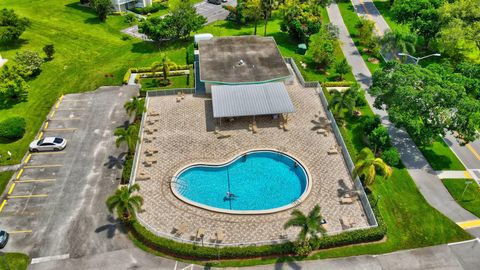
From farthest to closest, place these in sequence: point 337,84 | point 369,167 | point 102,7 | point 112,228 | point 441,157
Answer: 1. point 102,7
2. point 337,84
3. point 441,157
4. point 369,167
5. point 112,228

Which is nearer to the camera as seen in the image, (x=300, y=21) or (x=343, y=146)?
(x=343, y=146)

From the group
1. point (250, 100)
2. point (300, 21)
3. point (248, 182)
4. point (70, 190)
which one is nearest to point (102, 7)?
point (300, 21)

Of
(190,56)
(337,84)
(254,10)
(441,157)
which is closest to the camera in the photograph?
(441,157)

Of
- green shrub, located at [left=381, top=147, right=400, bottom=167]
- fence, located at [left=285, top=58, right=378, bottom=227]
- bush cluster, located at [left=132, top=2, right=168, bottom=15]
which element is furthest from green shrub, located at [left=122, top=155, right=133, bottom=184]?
bush cluster, located at [left=132, top=2, right=168, bottom=15]

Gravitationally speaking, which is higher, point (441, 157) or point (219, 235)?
point (219, 235)

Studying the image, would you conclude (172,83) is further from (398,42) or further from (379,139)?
(398,42)

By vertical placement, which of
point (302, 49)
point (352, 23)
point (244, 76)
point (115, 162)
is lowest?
point (115, 162)

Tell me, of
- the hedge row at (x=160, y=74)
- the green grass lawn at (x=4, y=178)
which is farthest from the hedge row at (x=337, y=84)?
the green grass lawn at (x=4, y=178)

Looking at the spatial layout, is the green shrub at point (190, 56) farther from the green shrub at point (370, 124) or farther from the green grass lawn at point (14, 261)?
the green grass lawn at point (14, 261)
